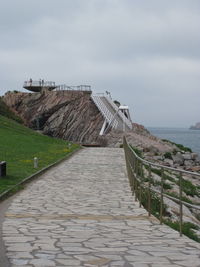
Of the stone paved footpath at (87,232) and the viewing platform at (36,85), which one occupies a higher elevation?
the viewing platform at (36,85)

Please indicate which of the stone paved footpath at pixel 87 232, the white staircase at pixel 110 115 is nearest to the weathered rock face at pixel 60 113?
the white staircase at pixel 110 115

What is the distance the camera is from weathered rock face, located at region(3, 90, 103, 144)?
6450 centimetres

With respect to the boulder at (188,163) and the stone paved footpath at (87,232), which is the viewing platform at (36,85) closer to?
the boulder at (188,163)

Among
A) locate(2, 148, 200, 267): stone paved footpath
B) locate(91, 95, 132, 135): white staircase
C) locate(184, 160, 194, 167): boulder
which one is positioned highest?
locate(91, 95, 132, 135): white staircase

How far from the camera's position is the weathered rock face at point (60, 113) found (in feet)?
212

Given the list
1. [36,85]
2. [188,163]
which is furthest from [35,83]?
[188,163]

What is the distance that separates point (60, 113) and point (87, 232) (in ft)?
198

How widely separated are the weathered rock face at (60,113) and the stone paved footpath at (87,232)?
158 ft

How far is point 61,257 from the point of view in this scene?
6.80m

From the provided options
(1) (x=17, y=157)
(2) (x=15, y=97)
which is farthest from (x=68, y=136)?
(1) (x=17, y=157)

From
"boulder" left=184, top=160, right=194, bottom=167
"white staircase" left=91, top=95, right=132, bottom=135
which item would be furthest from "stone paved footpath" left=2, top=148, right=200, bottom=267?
"white staircase" left=91, top=95, right=132, bottom=135

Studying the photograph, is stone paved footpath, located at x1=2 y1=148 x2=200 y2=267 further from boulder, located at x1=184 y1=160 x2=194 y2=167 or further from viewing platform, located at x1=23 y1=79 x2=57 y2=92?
viewing platform, located at x1=23 y1=79 x2=57 y2=92

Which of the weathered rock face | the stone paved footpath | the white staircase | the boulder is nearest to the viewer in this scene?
the stone paved footpath

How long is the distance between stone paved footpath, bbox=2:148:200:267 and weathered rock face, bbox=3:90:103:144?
48214mm
